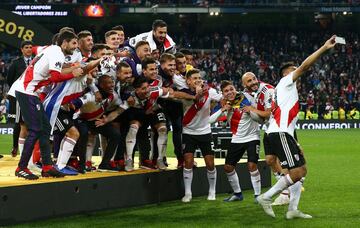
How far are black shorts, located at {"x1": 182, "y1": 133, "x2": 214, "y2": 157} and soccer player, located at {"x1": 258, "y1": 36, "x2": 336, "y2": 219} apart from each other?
233cm

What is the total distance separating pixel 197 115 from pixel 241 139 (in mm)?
817

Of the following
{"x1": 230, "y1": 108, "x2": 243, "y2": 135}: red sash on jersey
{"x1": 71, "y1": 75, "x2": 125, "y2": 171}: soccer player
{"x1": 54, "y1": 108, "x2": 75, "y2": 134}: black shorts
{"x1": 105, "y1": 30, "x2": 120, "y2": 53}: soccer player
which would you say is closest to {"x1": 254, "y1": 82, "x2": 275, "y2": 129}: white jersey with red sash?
{"x1": 230, "y1": 108, "x2": 243, "y2": 135}: red sash on jersey

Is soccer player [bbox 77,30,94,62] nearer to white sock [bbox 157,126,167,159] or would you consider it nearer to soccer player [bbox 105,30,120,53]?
soccer player [bbox 105,30,120,53]

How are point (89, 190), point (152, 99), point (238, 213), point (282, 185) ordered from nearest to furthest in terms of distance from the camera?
point (282, 185) → point (89, 190) → point (238, 213) → point (152, 99)

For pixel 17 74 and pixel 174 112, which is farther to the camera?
pixel 17 74

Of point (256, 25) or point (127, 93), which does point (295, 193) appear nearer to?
point (127, 93)

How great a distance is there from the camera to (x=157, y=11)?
47594mm

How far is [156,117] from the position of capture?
42.9ft

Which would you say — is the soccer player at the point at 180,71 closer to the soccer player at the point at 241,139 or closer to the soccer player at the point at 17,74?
the soccer player at the point at 241,139

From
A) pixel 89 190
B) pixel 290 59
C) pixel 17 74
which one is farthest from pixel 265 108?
pixel 290 59

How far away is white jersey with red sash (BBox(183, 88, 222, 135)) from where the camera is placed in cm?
1301

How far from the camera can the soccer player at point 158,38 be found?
43.3 feet

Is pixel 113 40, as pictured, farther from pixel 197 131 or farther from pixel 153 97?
pixel 197 131

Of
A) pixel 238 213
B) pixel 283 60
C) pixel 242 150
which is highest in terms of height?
pixel 283 60
